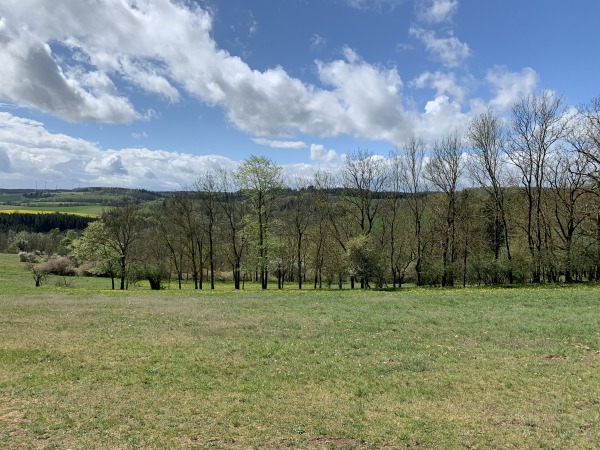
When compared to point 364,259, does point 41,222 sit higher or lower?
higher

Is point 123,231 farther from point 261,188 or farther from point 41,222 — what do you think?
point 41,222

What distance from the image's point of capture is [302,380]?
489 inches

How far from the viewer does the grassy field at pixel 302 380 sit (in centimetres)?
864

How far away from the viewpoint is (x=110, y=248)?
195 ft

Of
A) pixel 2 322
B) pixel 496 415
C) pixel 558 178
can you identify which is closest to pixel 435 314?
pixel 496 415

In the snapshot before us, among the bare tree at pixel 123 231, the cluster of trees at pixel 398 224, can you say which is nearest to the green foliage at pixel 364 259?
the cluster of trees at pixel 398 224

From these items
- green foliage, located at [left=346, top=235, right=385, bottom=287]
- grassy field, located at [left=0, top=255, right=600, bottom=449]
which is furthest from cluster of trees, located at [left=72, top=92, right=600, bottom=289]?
grassy field, located at [left=0, top=255, right=600, bottom=449]

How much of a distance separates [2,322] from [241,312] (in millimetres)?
12597

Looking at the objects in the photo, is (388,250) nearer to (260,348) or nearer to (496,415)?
(260,348)

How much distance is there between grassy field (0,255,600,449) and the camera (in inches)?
340

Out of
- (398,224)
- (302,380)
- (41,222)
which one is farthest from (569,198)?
(41,222)

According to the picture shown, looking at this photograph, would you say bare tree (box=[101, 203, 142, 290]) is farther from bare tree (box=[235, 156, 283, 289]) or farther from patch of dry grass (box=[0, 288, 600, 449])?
patch of dry grass (box=[0, 288, 600, 449])

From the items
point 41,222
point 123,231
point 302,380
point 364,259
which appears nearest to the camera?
point 302,380

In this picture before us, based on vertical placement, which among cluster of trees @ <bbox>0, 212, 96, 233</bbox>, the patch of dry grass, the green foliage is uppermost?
cluster of trees @ <bbox>0, 212, 96, 233</bbox>
